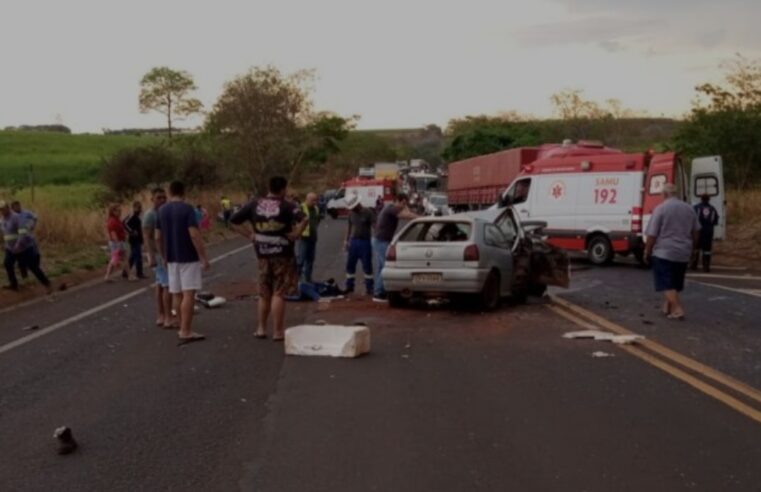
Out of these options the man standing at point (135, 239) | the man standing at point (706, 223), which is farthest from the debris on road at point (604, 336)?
the man standing at point (135, 239)

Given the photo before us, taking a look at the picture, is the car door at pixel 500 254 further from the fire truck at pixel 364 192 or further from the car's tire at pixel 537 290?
the fire truck at pixel 364 192

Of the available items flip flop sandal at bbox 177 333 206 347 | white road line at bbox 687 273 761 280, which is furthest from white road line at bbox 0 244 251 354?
white road line at bbox 687 273 761 280

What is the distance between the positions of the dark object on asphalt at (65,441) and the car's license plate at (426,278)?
7257 millimetres

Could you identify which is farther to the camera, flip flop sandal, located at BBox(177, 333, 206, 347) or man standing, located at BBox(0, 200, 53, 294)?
man standing, located at BBox(0, 200, 53, 294)

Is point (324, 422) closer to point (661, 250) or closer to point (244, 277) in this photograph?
point (661, 250)

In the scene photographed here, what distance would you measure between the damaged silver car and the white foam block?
11.1ft

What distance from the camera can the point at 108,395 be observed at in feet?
24.5

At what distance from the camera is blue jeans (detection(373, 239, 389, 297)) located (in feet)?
46.3

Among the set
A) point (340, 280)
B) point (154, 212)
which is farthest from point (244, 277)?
point (154, 212)

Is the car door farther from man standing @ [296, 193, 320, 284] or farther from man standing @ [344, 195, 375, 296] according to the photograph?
man standing @ [296, 193, 320, 284]

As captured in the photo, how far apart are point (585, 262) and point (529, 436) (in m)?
17.1

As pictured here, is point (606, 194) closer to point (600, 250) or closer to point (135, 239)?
point (600, 250)

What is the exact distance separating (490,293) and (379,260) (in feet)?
7.94

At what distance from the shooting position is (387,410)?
6.81 m
